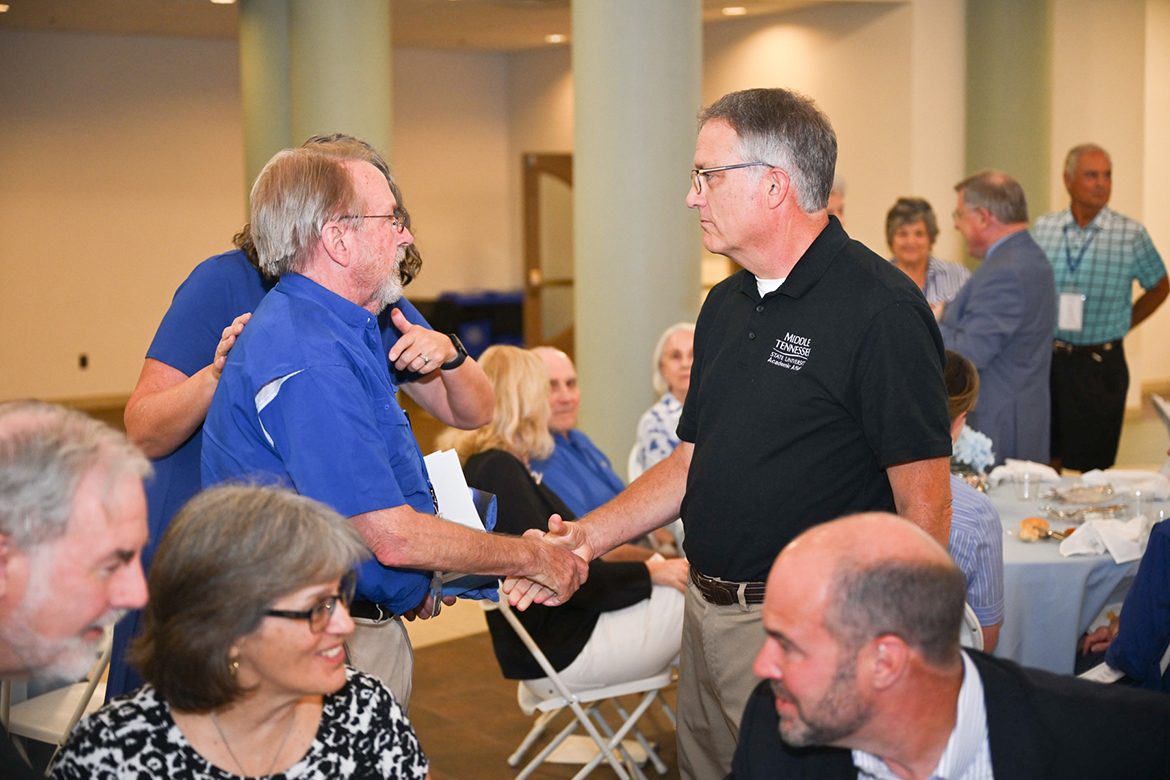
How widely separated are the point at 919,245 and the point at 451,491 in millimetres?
4446

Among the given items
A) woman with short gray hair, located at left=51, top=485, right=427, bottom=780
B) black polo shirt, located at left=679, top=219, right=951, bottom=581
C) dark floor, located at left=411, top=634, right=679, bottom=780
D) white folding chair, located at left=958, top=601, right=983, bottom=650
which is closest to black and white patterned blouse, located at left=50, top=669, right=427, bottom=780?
woman with short gray hair, located at left=51, top=485, right=427, bottom=780

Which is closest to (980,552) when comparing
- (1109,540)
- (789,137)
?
(1109,540)

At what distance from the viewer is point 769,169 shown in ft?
6.65

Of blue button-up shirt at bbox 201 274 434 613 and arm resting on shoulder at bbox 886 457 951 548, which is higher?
blue button-up shirt at bbox 201 274 434 613

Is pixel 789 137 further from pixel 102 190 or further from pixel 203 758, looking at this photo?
pixel 102 190

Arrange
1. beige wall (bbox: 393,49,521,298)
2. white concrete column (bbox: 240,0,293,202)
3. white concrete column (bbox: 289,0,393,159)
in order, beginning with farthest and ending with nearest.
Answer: beige wall (bbox: 393,49,521,298), white concrete column (bbox: 240,0,293,202), white concrete column (bbox: 289,0,393,159)

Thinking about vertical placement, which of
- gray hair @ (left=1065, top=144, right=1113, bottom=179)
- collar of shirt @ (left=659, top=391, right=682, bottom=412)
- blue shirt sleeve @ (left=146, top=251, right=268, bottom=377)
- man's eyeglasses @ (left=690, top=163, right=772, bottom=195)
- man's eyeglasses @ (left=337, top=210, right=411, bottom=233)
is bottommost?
collar of shirt @ (left=659, top=391, right=682, bottom=412)

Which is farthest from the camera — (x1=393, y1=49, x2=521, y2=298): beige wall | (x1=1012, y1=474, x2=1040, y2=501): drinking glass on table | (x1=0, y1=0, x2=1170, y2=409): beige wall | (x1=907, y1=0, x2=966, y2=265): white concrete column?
(x1=393, y1=49, x2=521, y2=298): beige wall

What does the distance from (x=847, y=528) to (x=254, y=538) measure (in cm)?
78

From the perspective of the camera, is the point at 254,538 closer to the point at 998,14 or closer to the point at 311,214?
the point at 311,214

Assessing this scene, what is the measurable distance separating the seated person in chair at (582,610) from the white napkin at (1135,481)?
1689mm

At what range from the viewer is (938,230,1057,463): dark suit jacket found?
498 cm

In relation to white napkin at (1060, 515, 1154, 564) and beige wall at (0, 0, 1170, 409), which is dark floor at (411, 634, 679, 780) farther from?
beige wall at (0, 0, 1170, 409)

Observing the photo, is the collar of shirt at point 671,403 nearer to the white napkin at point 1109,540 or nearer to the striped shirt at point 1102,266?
the white napkin at point 1109,540
